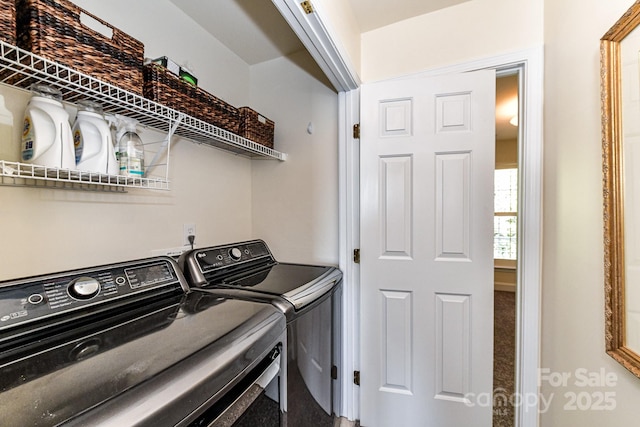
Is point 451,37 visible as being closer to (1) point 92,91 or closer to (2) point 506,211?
(1) point 92,91

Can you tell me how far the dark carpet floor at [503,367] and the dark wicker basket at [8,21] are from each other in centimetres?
264

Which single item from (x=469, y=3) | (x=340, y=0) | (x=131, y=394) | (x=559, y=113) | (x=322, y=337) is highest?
(x=469, y=3)

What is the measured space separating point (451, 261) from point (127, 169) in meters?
1.56

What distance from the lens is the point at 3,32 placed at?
71 cm

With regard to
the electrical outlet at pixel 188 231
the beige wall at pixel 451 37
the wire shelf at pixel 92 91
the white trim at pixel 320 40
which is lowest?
the electrical outlet at pixel 188 231

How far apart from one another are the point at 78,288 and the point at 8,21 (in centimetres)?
73

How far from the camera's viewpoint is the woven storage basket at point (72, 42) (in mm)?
772

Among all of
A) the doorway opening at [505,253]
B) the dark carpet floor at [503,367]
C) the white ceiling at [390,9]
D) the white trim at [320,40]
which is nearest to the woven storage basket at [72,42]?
the white trim at [320,40]

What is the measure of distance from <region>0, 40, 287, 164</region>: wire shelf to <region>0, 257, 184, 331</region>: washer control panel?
1.91ft

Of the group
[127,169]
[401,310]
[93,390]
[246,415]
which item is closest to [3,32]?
[127,169]

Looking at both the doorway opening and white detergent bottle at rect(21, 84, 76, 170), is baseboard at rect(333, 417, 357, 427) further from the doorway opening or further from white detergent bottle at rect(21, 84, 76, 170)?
white detergent bottle at rect(21, 84, 76, 170)

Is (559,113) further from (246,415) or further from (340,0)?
(246,415)

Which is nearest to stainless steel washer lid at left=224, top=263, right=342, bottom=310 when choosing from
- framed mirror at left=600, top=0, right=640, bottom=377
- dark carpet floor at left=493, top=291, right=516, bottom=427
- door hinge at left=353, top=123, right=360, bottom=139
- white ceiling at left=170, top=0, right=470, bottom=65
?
door hinge at left=353, top=123, right=360, bottom=139

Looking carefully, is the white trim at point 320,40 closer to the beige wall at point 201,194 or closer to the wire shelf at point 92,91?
the beige wall at point 201,194
